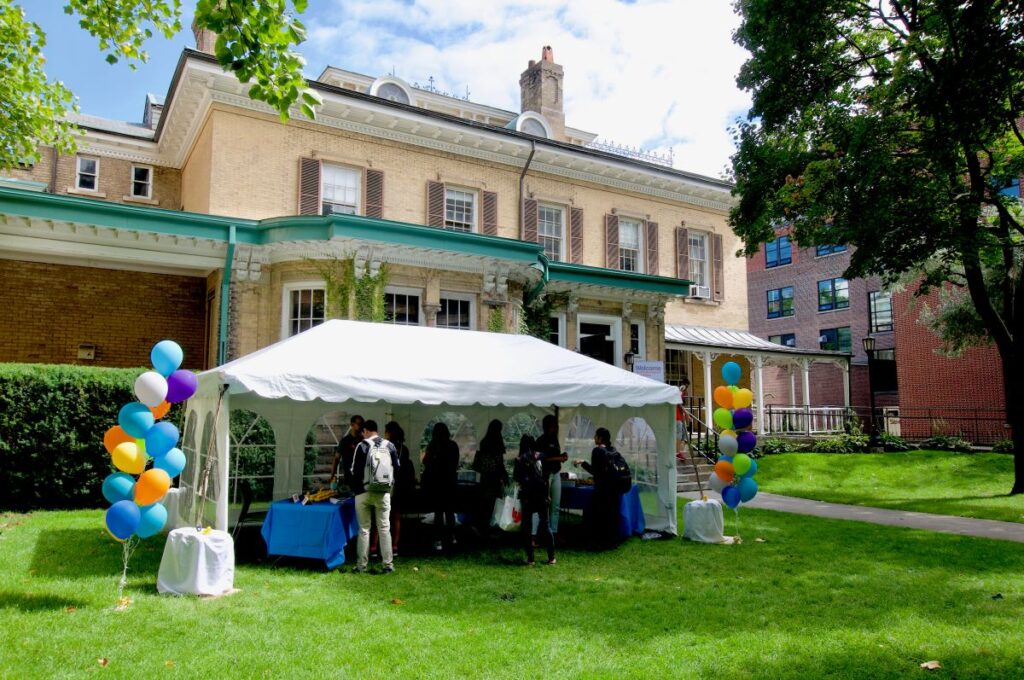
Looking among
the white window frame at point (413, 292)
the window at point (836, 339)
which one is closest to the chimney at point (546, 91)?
the white window frame at point (413, 292)

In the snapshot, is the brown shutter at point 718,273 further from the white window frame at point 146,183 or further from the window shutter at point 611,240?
the white window frame at point 146,183

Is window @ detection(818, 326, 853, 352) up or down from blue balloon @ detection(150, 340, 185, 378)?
up

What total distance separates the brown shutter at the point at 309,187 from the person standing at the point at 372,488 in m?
10.3

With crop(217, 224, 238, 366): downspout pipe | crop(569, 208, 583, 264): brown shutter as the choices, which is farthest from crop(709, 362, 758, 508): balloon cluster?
crop(569, 208, 583, 264): brown shutter

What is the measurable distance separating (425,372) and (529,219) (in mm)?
12330

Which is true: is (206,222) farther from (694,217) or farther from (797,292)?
(797,292)

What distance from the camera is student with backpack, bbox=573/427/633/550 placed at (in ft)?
31.2

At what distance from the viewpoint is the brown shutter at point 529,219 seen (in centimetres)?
2045

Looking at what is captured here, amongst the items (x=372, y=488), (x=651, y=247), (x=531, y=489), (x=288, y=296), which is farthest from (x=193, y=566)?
(x=651, y=247)

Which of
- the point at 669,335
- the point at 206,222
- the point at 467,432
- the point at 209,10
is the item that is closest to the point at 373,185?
the point at 206,222

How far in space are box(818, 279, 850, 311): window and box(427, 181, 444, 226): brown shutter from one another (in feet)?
88.9

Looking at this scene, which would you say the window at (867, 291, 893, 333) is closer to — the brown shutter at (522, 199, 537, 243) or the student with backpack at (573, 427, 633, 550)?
the brown shutter at (522, 199, 537, 243)

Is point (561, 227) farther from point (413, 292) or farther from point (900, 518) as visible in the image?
point (900, 518)

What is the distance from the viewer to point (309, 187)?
17234 mm
